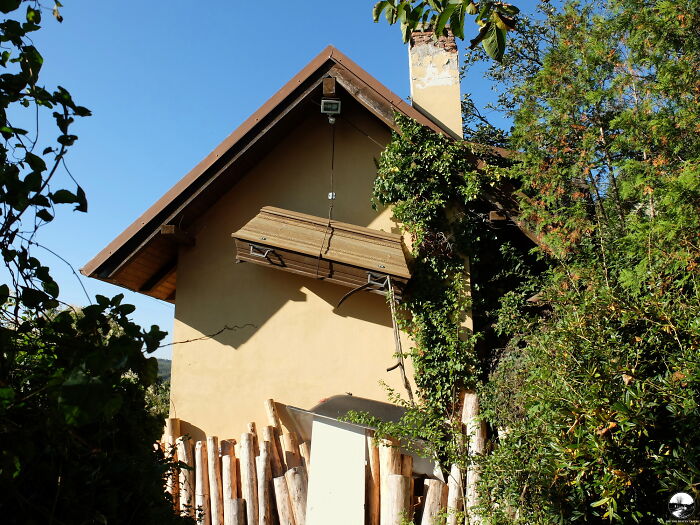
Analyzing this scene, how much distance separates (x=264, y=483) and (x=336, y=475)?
3.09 ft

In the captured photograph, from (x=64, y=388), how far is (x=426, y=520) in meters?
5.74

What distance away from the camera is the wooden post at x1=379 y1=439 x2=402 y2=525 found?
695 cm

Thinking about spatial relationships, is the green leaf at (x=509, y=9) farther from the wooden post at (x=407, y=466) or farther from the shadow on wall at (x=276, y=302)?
the shadow on wall at (x=276, y=302)

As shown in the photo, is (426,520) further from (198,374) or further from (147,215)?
(147,215)

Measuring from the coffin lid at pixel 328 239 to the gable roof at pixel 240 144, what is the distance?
843 millimetres

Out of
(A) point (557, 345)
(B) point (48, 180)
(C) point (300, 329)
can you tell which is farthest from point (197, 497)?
(B) point (48, 180)

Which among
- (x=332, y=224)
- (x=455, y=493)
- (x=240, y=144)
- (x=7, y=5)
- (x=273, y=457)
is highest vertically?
(x=240, y=144)

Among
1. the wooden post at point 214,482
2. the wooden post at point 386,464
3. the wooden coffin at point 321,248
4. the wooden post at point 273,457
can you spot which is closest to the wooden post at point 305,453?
the wooden post at point 273,457

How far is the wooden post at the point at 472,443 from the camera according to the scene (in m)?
6.43

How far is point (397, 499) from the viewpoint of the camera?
22.2 feet

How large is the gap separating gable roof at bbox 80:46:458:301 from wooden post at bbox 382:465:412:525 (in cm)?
413

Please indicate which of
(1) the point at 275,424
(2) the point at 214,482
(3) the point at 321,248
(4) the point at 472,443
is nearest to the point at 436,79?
(3) the point at 321,248

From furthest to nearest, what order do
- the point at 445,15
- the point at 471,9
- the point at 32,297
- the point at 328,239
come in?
1. the point at 328,239
2. the point at 471,9
3. the point at 445,15
4. the point at 32,297

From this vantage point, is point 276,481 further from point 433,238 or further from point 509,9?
point 509,9
